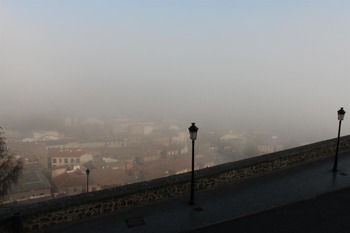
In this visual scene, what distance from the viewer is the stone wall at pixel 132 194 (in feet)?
27.8

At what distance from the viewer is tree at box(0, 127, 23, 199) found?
733 inches

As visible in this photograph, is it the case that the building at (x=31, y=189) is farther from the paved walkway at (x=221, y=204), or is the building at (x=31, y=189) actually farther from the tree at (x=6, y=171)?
the paved walkway at (x=221, y=204)

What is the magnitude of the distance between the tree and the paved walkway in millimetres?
11893

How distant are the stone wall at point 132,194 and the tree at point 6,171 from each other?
10729 millimetres

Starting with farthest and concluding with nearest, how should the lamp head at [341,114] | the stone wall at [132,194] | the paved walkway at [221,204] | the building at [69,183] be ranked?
the building at [69,183] → the lamp head at [341,114] → the paved walkway at [221,204] → the stone wall at [132,194]

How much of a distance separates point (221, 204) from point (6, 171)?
47.4 feet

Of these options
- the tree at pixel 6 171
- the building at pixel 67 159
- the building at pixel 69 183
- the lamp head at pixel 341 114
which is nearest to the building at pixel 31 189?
the building at pixel 69 183

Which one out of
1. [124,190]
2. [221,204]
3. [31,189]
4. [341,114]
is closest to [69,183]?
[31,189]

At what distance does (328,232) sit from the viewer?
7930 mm

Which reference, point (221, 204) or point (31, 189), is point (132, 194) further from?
point (31, 189)

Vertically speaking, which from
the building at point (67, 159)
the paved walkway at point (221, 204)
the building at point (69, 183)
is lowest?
the building at point (67, 159)

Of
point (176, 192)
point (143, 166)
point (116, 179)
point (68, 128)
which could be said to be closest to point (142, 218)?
point (176, 192)

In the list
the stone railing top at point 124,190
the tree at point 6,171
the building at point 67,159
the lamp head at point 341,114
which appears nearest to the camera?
the stone railing top at point 124,190

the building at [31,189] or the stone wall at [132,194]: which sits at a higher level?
the stone wall at [132,194]
